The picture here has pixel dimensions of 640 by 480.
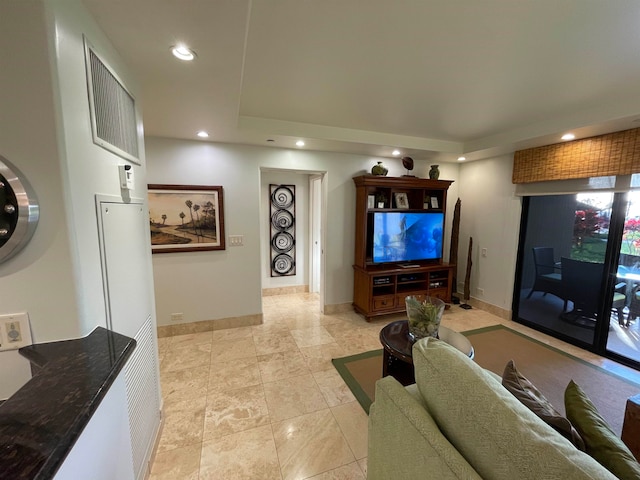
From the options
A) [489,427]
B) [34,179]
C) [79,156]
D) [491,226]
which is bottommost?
[489,427]

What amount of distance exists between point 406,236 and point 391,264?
46 cm

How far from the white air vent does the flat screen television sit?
287cm

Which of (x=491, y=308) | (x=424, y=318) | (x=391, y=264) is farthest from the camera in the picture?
(x=491, y=308)

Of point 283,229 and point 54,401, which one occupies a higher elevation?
point 283,229

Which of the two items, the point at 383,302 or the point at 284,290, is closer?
the point at 383,302

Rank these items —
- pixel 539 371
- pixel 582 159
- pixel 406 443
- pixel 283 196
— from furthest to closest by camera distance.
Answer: pixel 283 196
pixel 582 159
pixel 539 371
pixel 406 443

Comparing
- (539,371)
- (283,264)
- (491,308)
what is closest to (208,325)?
(283,264)

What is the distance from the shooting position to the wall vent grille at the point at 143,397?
1338 millimetres

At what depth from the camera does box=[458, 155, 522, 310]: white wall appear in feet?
12.2

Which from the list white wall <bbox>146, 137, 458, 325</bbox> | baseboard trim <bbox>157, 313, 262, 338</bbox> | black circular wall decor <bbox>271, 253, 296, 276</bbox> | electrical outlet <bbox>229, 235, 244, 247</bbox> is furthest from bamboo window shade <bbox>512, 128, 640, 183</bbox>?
baseboard trim <bbox>157, 313, 262, 338</bbox>

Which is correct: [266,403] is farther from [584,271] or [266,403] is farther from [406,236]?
[584,271]

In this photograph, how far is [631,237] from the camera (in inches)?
105

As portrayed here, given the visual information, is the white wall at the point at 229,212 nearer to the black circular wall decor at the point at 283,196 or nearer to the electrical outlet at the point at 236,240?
the electrical outlet at the point at 236,240

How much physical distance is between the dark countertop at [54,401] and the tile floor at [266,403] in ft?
3.83
